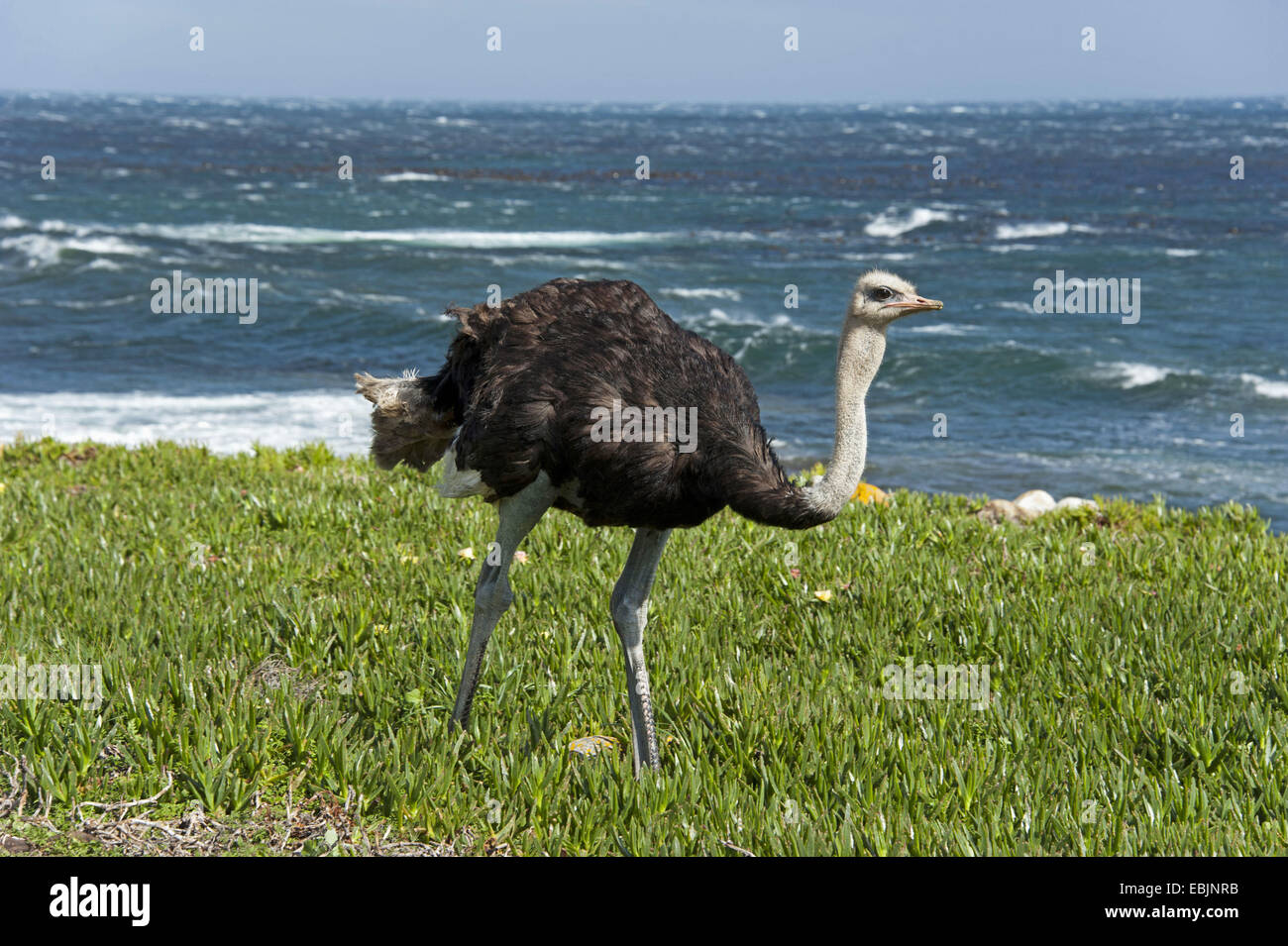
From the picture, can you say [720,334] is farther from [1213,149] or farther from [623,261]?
[1213,149]

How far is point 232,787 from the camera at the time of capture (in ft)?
14.8

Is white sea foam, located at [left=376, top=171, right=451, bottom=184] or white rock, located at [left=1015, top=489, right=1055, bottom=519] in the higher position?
white sea foam, located at [left=376, top=171, right=451, bottom=184]

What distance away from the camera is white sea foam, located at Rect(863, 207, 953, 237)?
42.9m

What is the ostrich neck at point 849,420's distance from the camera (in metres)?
4.41

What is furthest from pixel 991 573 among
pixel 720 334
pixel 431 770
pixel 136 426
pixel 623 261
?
pixel 623 261

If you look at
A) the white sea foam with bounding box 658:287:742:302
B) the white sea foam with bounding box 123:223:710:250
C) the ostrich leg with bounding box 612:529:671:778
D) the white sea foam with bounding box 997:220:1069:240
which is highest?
the white sea foam with bounding box 997:220:1069:240

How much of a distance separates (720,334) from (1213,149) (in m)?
65.5

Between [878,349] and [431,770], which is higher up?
[878,349]

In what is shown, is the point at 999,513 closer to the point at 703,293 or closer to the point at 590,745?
the point at 590,745

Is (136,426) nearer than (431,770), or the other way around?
(431,770)

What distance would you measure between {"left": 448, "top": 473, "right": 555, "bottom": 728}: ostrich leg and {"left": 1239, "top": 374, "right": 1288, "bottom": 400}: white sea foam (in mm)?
18279

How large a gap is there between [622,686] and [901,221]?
41202 millimetres

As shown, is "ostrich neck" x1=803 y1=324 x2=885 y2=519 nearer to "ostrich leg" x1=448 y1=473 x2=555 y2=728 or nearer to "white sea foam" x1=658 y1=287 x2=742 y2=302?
"ostrich leg" x1=448 y1=473 x2=555 y2=728

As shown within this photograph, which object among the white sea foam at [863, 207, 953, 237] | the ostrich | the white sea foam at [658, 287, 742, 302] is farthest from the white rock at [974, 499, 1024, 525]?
the white sea foam at [863, 207, 953, 237]
